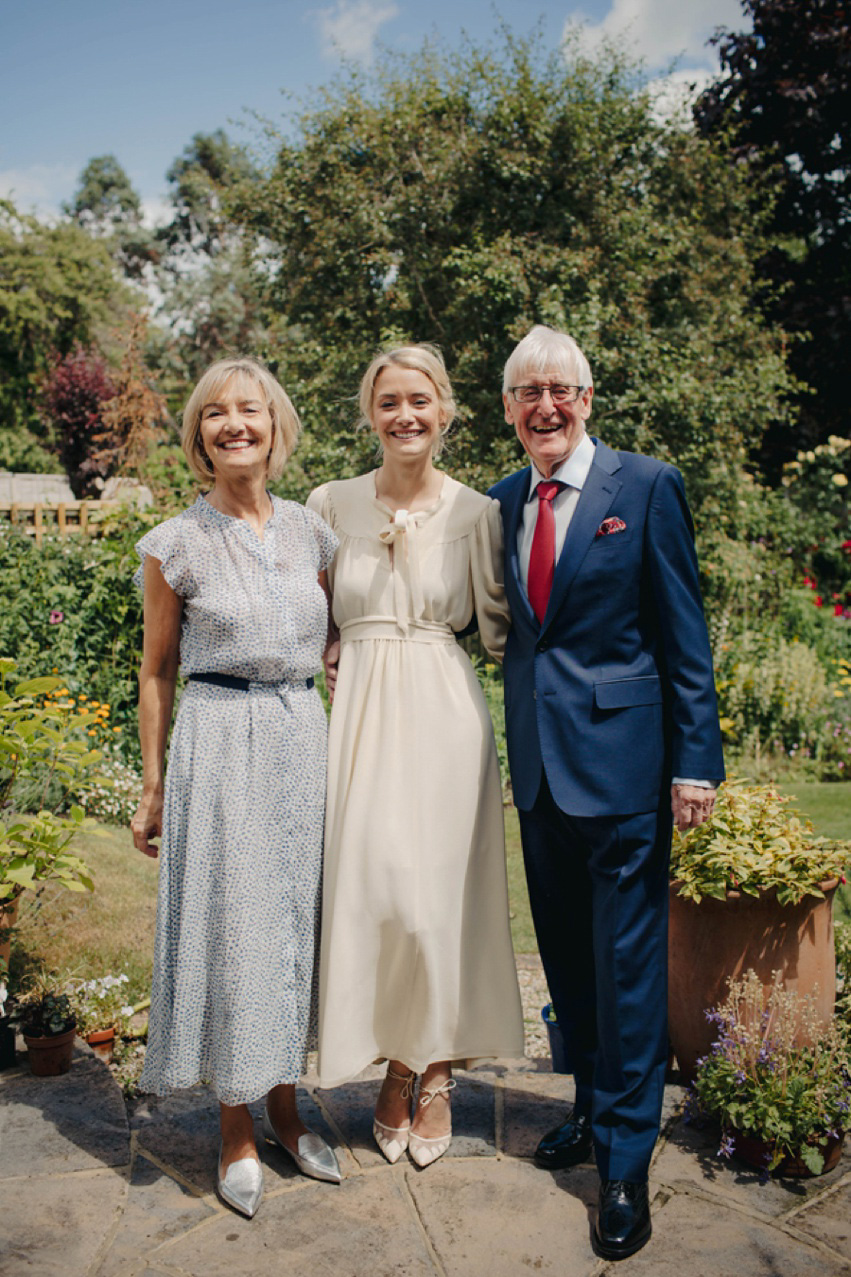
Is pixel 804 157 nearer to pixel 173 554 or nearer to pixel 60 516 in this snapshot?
pixel 60 516

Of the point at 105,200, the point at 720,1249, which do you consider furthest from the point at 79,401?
the point at 105,200

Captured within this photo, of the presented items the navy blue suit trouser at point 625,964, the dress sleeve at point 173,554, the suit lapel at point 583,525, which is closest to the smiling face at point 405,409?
the suit lapel at point 583,525

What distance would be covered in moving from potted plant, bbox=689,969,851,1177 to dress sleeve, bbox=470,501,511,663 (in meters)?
1.18

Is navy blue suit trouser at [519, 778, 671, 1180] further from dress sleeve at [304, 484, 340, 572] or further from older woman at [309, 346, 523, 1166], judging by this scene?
dress sleeve at [304, 484, 340, 572]

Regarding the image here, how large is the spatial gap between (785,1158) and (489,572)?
167cm

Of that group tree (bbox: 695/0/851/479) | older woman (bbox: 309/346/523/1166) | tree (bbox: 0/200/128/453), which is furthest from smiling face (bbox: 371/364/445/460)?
tree (bbox: 0/200/128/453)

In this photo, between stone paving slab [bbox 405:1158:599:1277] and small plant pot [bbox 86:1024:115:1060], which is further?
small plant pot [bbox 86:1024:115:1060]

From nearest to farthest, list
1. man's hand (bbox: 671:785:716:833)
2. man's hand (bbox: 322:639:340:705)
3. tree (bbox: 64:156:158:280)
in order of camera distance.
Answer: man's hand (bbox: 671:785:716:833)
man's hand (bbox: 322:639:340:705)
tree (bbox: 64:156:158:280)

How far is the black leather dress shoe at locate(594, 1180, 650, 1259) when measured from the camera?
2168mm

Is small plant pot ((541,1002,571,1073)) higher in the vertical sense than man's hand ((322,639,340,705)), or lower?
lower

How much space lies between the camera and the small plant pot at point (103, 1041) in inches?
130

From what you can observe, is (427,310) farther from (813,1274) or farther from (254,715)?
(813,1274)

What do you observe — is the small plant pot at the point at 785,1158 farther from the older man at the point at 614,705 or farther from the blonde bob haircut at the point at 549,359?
the blonde bob haircut at the point at 549,359

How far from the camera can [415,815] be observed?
2.53 metres
